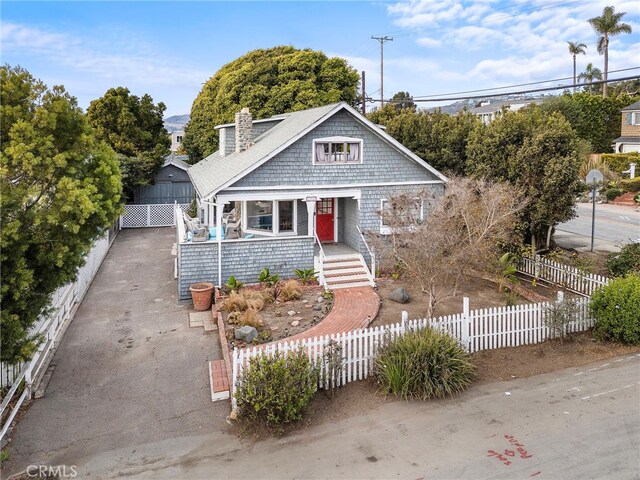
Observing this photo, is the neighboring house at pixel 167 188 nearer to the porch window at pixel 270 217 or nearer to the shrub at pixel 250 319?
the porch window at pixel 270 217

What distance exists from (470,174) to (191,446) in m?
14.9

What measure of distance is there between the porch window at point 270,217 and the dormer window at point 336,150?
6.73 feet

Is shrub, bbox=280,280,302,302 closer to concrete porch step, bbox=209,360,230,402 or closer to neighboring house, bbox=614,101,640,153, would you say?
concrete porch step, bbox=209,360,230,402

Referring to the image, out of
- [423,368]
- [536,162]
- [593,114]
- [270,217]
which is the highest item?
[593,114]

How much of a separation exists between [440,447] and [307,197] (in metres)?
11.1

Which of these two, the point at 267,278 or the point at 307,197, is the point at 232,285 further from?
the point at 307,197

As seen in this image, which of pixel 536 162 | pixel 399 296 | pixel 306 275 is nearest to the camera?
pixel 399 296

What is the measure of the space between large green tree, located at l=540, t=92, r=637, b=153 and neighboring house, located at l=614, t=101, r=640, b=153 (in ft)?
7.76

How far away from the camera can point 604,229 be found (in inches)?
1080

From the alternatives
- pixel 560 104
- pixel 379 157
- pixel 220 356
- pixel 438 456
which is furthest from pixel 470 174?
pixel 560 104

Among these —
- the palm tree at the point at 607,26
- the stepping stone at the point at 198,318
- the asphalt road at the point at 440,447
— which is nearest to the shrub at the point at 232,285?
the stepping stone at the point at 198,318

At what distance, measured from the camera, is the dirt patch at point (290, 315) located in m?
12.4

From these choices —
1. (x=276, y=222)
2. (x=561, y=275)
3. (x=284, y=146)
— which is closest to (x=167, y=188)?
(x=276, y=222)

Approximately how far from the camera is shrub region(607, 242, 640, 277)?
16.0 meters
